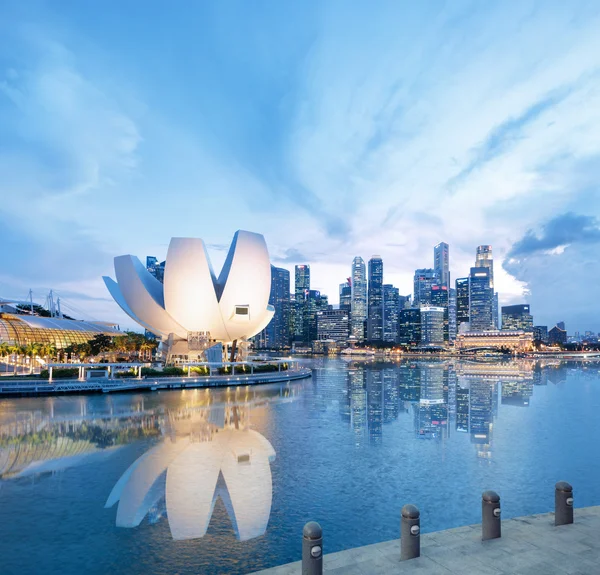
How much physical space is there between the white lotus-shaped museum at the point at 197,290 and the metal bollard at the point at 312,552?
37294 mm

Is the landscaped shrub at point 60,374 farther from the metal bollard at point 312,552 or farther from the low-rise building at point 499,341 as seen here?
the low-rise building at point 499,341

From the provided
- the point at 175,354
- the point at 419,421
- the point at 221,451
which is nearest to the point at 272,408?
the point at 419,421

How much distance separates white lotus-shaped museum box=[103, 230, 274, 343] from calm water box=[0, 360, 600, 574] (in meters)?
21.0

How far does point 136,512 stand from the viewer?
328 inches

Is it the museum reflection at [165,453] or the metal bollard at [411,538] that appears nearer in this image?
the metal bollard at [411,538]

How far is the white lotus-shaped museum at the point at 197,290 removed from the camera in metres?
40.9

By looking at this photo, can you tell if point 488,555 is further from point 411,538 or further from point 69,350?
point 69,350

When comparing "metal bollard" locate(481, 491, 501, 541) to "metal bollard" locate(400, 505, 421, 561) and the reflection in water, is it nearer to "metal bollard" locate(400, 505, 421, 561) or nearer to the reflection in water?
"metal bollard" locate(400, 505, 421, 561)

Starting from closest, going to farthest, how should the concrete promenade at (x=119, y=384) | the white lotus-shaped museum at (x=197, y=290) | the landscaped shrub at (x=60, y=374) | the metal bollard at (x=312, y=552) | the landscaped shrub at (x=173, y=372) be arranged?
1. the metal bollard at (x=312, y=552)
2. the concrete promenade at (x=119, y=384)
3. the landscaped shrub at (x=60, y=374)
4. the landscaped shrub at (x=173, y=372)
5. the white lotus-shaped museum at (x=197, y=290)

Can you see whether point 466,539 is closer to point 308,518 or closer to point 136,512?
point 308,518

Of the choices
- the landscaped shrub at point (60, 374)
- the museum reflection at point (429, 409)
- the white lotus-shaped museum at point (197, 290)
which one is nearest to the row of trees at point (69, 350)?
the white lotus-shaped museum at point (197, 290)

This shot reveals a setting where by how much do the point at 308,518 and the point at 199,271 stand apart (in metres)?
34.6

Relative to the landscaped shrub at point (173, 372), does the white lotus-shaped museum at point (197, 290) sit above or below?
above

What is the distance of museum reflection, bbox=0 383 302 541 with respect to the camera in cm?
837
